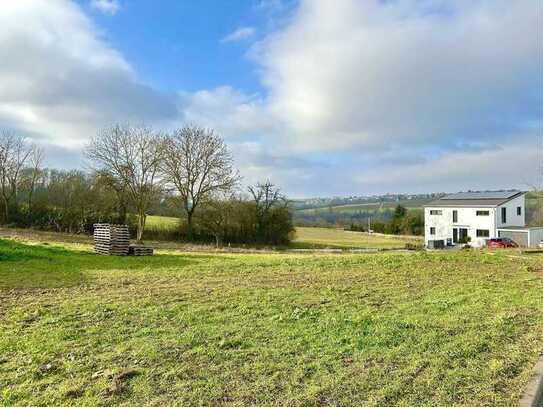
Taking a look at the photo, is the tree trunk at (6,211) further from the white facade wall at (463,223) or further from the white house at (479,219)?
the white facade wall at (463,223)

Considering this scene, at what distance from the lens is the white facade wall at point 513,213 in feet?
147

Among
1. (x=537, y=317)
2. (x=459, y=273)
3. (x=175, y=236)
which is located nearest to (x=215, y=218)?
(x=175, y=236)

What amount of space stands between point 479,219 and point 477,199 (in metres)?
3.43

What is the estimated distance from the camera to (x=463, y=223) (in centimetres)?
4738

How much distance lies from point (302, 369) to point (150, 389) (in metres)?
1.35

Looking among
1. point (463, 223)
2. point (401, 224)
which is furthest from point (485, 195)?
point (401, 224)

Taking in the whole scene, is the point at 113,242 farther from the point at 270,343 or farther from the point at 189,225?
the point at 270,343

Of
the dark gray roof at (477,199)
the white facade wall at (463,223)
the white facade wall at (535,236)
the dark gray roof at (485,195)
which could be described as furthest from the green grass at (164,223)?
the white facade wall at (535,236)

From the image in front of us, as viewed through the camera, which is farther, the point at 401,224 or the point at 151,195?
the point at 401,224

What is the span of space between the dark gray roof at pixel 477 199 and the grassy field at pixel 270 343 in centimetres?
4083

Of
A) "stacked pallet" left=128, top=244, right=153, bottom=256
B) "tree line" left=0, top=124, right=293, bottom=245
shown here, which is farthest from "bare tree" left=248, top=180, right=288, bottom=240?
"stacked pallet" left=128, top=244, right=153, bottom=256

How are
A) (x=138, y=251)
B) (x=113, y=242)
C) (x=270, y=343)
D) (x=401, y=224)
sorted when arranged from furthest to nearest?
(x=401, y=224), (x=138, y=251), (x=113, y=242), (x=270, y=343)

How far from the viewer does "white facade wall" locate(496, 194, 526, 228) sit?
44691 millimetres

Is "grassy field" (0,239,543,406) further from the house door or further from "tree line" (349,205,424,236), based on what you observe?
"tree line" (349,205,424,236)
